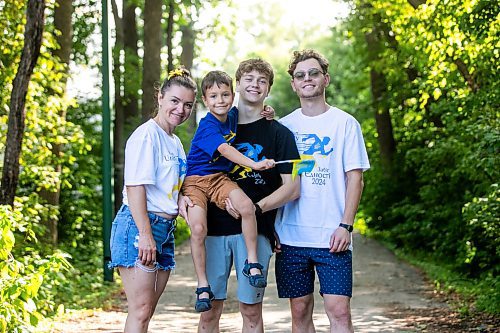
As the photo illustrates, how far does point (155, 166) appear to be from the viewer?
5797 mm

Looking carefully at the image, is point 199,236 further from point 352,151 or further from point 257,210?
point 352,151

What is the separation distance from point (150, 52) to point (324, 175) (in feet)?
39.2

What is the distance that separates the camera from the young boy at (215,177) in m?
5.92

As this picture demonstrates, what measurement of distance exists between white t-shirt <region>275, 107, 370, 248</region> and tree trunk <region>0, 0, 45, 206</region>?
453 centimetres

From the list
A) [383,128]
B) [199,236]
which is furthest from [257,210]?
[383,128]

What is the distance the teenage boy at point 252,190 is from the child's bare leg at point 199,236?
12 centimetres

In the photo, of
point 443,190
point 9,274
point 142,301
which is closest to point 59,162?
point 9,274

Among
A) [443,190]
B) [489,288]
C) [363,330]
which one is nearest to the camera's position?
[363,330]

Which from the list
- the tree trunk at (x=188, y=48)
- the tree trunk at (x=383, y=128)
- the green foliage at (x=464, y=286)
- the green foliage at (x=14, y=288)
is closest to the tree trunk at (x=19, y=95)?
the green foliage at (x=14, y=288)

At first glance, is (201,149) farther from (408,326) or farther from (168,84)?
(408,326)

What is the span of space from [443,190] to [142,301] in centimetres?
1209

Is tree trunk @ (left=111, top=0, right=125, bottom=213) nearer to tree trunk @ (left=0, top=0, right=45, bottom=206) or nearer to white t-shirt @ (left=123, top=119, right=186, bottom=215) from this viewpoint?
tree trunk @ (left=0, top=0, right=45, bottom=206)

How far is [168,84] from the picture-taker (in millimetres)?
6027

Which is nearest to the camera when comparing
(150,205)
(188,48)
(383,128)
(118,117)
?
(150,205)
